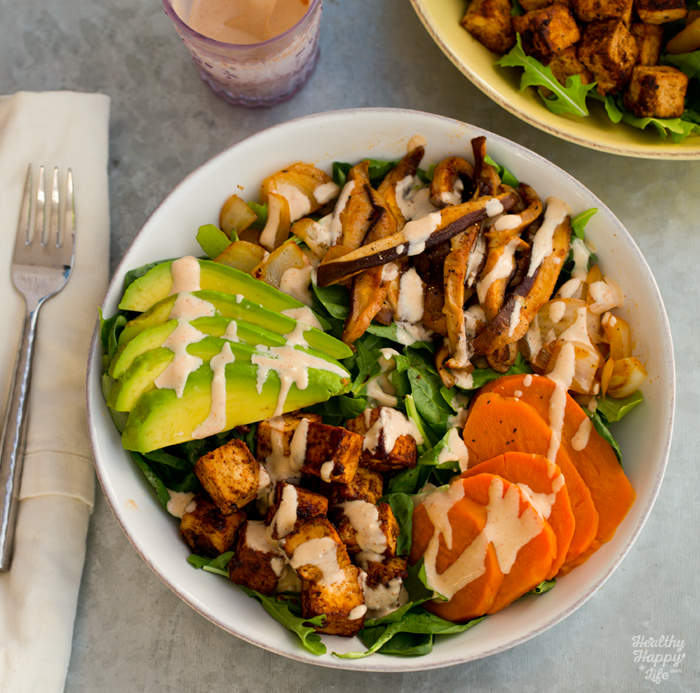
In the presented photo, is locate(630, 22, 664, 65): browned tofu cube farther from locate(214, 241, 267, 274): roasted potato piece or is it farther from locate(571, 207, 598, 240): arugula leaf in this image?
locate(214, 241, 267, 274): roasted potato piece

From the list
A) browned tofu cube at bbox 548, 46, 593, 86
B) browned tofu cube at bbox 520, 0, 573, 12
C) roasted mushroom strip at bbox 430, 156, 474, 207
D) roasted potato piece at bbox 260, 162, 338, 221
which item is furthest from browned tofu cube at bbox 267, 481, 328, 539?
browned tofu cube at bbox 520, 0, 573, 12

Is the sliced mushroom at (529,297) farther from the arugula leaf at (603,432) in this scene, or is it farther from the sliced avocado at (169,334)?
the sliced avocado at (169,334)

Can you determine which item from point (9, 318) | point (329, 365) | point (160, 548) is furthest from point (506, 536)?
point (9, 318)

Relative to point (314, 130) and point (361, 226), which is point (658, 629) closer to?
point (361, 226)

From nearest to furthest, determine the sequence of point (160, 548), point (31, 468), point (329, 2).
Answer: point (160, 548) → point (31, 468) → point (329, 2)

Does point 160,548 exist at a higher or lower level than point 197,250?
lower

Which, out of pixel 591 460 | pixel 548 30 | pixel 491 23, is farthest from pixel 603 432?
pixel 491 23
